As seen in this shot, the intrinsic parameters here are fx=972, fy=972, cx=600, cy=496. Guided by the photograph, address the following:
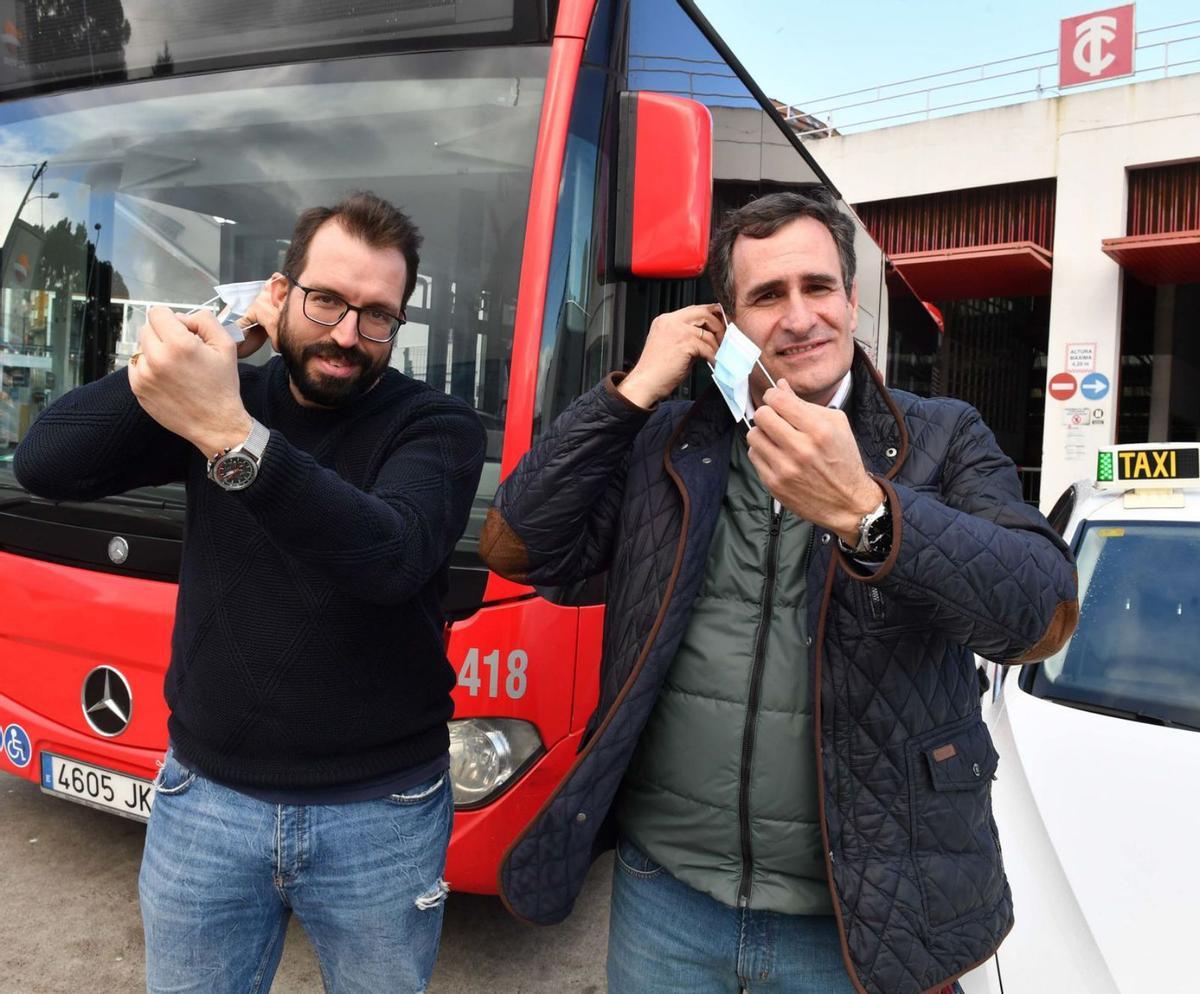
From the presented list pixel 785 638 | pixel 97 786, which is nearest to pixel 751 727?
pixel 785 638

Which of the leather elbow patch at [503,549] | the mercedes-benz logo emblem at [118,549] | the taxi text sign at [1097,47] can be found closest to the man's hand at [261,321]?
the leather elbow patch at [503,549]

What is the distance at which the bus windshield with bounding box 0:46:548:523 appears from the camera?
2.72 meters

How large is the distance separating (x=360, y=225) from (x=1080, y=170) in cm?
1515

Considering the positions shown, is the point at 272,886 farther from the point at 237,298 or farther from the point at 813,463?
the point at 813,463

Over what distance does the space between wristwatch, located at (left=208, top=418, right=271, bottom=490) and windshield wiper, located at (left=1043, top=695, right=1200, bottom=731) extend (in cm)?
236

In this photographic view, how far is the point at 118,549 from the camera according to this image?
284 centimetres

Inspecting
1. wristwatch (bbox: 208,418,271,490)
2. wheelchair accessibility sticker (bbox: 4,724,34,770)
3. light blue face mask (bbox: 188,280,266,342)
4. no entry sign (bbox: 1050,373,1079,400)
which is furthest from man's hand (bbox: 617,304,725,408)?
no entry sign (bbox: 1050,373,1079,400)

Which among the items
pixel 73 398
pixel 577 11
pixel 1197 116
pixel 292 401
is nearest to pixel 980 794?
pixel 292 401

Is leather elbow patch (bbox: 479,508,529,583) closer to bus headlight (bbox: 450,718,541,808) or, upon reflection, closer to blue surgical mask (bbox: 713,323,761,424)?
blue surgical mask (bbox: 713,323,761,424)

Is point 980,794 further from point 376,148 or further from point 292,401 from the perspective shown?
point 376,148

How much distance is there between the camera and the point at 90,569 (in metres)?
2.92

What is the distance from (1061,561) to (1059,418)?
14.0m

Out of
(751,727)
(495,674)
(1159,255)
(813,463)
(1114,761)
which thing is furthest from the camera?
(1159,255)

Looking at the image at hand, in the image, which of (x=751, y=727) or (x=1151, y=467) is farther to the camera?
(x=1151, y=467)
